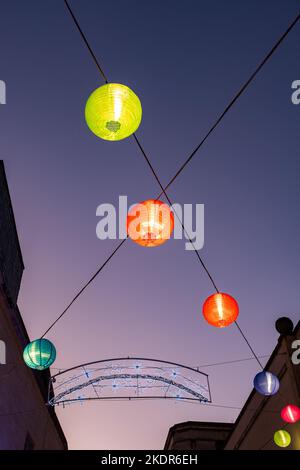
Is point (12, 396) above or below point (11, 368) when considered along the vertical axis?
below

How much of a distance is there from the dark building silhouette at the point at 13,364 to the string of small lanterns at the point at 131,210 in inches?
138

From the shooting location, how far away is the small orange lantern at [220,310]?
6.52 metres

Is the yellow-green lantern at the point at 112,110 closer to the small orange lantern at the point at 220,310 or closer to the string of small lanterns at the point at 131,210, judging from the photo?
the string of small lanterns at the point at 131,210

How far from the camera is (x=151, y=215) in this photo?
516 centimetres

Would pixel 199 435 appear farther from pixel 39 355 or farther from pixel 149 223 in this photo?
pixel 149 223

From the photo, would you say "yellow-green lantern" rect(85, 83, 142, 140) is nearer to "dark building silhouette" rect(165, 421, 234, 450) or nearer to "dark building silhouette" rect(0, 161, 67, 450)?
"dark building silhouette" rect(0, 161, 67, 450)

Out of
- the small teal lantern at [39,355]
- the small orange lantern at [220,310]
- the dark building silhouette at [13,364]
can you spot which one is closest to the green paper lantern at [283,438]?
the small orange lantern at [220,310]

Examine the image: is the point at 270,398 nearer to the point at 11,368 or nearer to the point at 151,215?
the point at 11,368

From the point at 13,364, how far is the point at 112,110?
31.2 ft

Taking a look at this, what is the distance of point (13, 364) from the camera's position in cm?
1120

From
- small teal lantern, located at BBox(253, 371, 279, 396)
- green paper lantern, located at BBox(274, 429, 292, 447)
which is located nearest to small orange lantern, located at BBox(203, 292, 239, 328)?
small teal lantern, located at BBox(253, 371, 279, 396)

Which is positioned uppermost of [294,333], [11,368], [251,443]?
[294,333]
